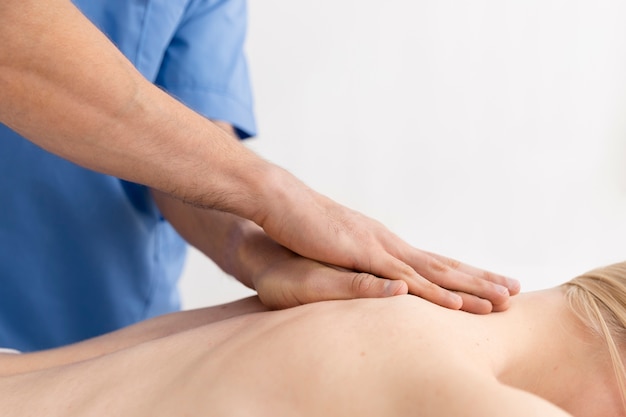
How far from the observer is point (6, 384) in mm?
992

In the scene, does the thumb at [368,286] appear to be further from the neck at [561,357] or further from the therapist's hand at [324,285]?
the neck at [561,357]

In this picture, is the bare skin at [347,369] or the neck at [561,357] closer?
the bare skin at [347,369]

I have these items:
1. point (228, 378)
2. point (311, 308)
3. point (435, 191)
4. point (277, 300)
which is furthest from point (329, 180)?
point (228, 378)

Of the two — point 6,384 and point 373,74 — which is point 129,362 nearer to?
point 6,384

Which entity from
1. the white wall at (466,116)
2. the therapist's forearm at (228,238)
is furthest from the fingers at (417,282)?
the white wall at (466,116)

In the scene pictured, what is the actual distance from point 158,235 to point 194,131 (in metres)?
0.53

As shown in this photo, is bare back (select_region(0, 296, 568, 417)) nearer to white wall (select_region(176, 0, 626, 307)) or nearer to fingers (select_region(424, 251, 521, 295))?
fingers (select_region(424, 251, 521, 295))

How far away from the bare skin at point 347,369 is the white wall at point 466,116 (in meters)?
1.06

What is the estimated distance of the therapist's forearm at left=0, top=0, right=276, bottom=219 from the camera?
0.97 metres

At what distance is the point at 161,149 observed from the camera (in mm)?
1104

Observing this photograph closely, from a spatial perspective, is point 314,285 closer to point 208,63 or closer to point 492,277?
point 492,277

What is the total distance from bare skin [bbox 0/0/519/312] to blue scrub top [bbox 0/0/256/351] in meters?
0.39

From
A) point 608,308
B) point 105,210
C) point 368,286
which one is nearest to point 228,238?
point 105,210

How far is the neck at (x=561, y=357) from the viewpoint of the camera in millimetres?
1063
